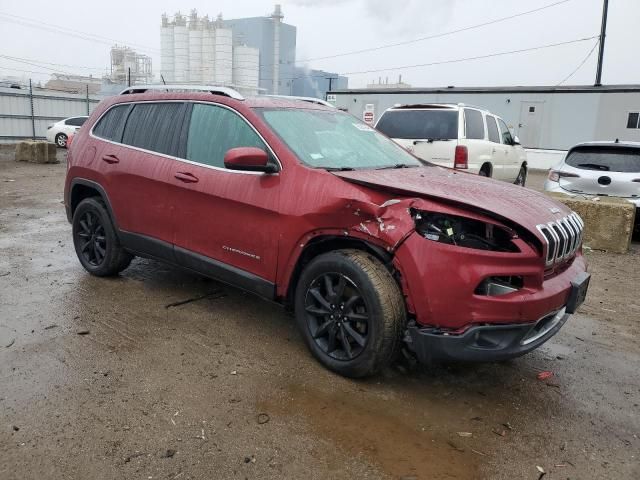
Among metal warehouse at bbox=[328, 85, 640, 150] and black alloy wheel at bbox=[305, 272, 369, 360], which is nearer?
black alloy wheel at bbox=[305, 272, 369, 360]

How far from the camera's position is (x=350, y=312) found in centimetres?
325

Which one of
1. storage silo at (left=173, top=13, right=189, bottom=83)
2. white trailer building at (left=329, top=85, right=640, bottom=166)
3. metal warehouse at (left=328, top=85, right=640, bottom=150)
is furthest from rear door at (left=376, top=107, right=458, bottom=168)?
storage silo at (left=173, top=13, right=189, bottom=83)

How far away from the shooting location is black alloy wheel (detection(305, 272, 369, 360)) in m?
3.23

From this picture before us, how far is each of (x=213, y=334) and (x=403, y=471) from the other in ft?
6.45

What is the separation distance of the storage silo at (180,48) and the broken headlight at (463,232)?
190ft

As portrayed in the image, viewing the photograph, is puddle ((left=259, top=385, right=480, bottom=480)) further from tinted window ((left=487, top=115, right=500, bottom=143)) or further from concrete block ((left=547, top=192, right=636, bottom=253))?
tinted window ((left=487, top=115, right=500, bottom=143))

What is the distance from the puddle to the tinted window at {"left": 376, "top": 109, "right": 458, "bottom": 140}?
645 cm

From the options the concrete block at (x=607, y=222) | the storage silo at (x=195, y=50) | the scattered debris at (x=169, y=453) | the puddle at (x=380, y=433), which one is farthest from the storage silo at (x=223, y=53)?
the scattered debris at (x=169, y=453)

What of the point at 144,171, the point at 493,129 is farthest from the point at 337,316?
the point at 493,129

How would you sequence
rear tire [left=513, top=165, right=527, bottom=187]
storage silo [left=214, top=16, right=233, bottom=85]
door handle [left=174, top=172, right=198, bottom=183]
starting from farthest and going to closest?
storage silo [left=214, top=16, right=233, bottom=85] < rear tire [left=513, top=165, right=527, bottom=187] < door handle [left=174, top=172, right=198, bottom=183]

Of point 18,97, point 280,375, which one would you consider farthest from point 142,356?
point 18,97

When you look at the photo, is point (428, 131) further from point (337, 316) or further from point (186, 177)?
point (337, 316)

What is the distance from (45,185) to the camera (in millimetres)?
12297

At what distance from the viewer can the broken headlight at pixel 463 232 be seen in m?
2.97
